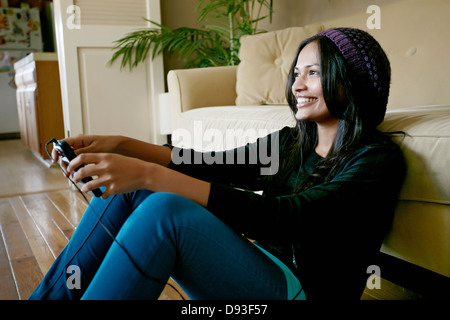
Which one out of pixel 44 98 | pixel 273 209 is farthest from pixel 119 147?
pixel 44 98

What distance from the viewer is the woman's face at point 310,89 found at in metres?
0.89

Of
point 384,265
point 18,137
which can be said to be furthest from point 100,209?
point 18,137

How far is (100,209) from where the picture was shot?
0.87 m

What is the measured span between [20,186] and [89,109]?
27.3 inches

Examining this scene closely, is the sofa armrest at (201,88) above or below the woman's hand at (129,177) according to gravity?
above

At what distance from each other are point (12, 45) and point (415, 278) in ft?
19.1

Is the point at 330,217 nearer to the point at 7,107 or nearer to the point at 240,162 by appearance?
the point at 240,162

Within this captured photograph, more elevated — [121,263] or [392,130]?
[392,130]

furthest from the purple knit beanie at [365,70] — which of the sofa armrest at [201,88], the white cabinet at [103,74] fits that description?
the white cabinet at [103,74]

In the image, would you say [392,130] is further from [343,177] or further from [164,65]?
[164,65]

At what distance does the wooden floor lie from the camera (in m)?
1.22

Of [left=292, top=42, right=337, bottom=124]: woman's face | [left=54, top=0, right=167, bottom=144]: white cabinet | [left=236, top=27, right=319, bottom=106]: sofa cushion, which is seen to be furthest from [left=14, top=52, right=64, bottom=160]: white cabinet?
[left=292, top=42, right=337, bottom=124]: woman's face

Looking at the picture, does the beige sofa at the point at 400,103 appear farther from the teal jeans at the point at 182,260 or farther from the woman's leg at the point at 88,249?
the woman's leg at the point at 88,249

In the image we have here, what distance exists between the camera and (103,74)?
8.71 feet
